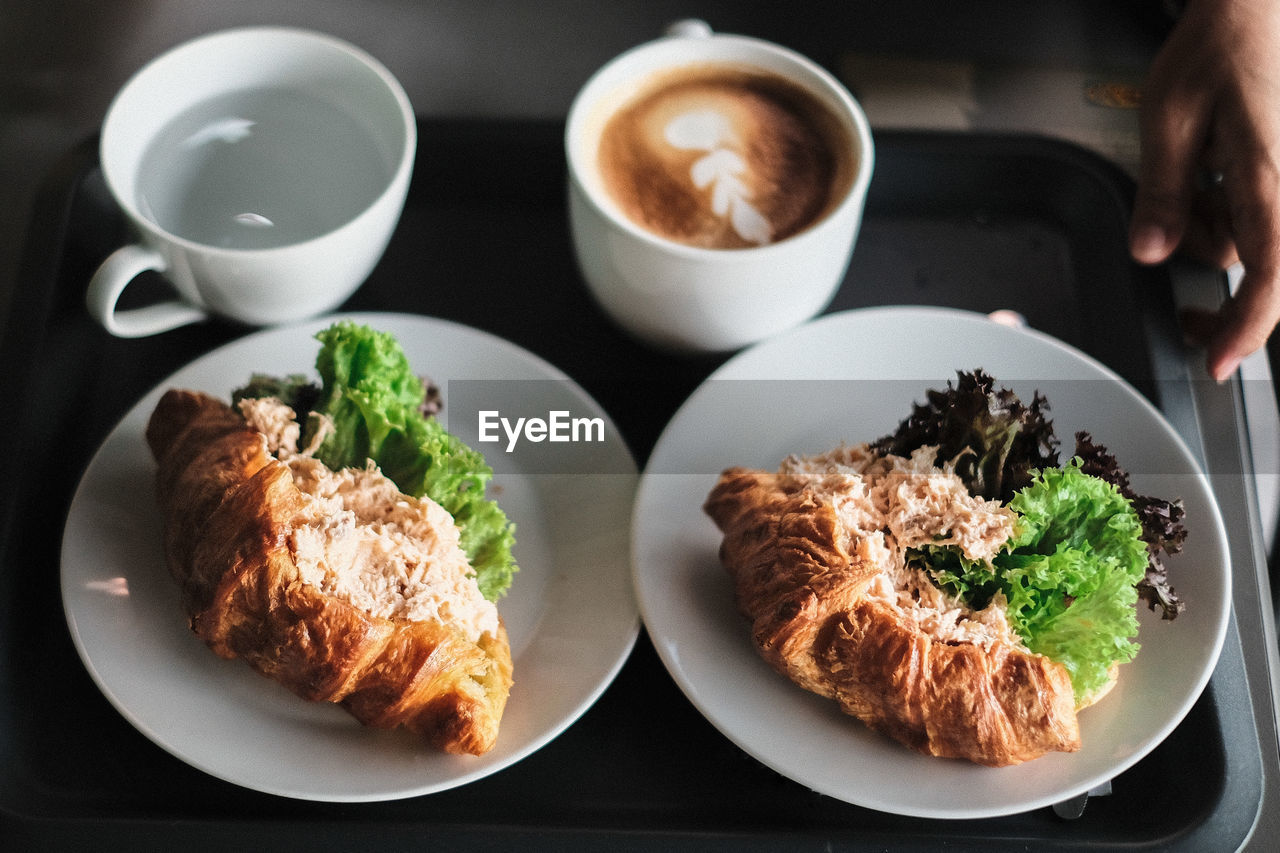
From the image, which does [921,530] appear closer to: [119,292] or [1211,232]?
[1211,232]

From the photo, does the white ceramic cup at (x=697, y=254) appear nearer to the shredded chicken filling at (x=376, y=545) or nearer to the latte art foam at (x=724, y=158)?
the latte art foam at (x=724, y=158)

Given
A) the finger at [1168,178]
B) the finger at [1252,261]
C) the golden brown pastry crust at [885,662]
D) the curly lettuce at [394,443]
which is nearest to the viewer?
the golden brown pastry crust at [885,662]

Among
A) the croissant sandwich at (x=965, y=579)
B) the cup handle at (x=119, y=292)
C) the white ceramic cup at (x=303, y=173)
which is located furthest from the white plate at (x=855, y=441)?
the cup handle at (x=119, y=292)

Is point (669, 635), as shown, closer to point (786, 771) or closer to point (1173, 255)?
point (786, 771)

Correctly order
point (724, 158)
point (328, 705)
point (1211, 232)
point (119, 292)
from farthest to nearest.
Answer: point (1211, 232) < point (724, 158) < point (119, 292) < point (328, 705)

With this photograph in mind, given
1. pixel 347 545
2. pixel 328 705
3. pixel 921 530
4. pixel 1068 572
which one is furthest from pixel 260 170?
pixel 1068 572

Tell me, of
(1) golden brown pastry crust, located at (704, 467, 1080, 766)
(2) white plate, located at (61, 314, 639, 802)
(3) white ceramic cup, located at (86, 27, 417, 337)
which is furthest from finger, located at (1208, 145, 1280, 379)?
(3) white ceramic cup, located at (86, 27, 417, 337)
